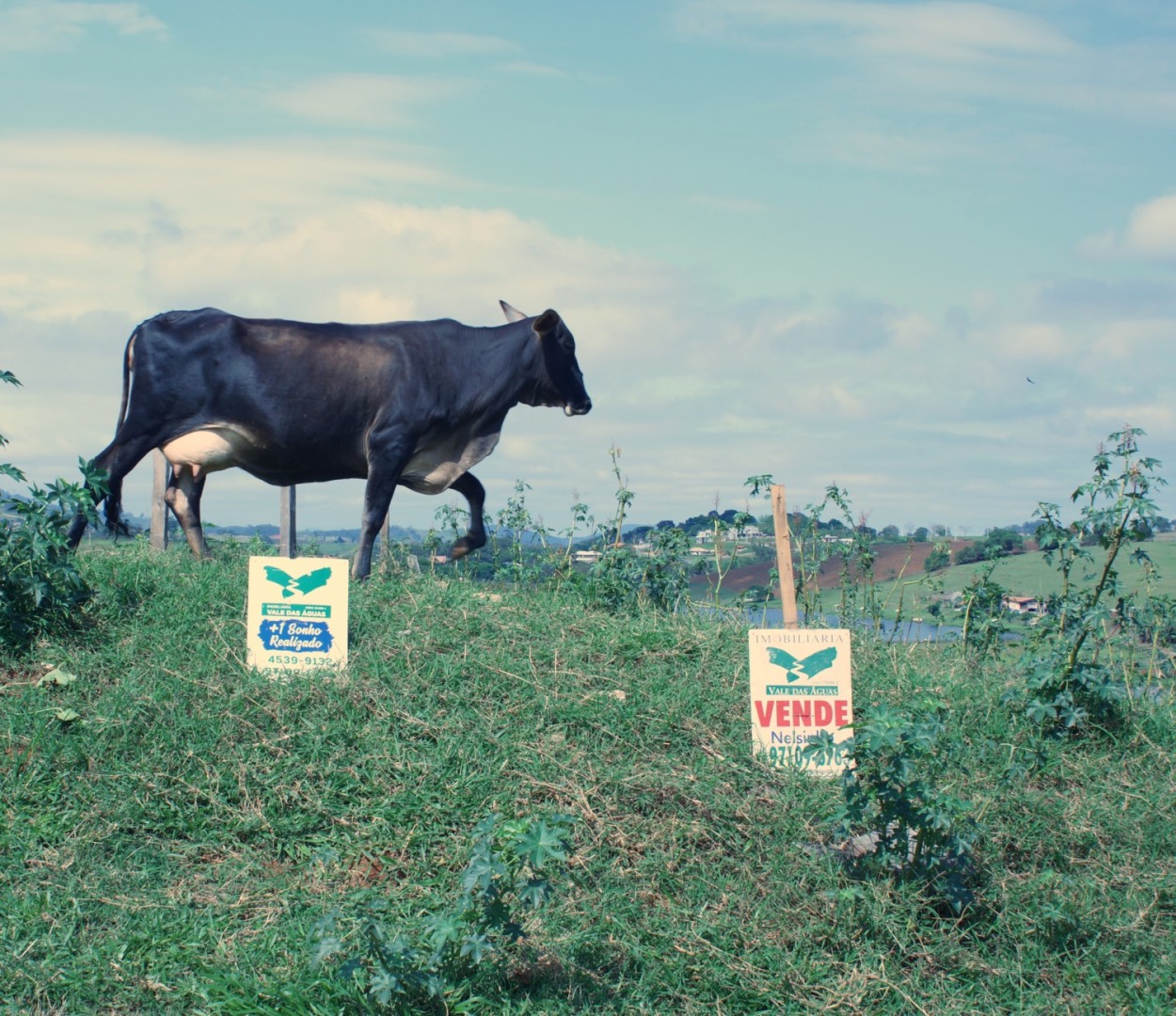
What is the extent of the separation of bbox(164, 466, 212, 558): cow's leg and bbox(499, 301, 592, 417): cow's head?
2.62 metres

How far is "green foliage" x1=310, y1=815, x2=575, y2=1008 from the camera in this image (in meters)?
4.25

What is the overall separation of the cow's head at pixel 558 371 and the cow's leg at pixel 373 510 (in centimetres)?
145

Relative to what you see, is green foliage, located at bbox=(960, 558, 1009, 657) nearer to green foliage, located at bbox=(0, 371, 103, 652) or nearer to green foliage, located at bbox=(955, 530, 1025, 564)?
green foliage, located at bbox=(955, 530, 1025, 564)

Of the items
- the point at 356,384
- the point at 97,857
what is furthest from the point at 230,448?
the point at 97,857

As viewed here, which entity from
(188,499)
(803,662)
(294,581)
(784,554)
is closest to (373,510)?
(188,499)

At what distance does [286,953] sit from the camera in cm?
475

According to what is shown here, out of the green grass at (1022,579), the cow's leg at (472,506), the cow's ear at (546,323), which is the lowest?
the green grass at (1022,579)

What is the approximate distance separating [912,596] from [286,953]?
583 centimetres

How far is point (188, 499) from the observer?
9.46 meters

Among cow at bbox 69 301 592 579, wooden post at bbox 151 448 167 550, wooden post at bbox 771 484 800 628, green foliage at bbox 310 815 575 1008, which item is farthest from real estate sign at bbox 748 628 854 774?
wooden post at bbox 151 448 167 550

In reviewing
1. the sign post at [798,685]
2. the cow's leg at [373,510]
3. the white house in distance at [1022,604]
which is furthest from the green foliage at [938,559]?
the cow's leg at [373,510]

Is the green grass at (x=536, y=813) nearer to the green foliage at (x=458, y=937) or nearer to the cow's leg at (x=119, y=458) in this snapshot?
the green foliage at (x=458, y=937)

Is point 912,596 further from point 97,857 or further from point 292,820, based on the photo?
point 97,857

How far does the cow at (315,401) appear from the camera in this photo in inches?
354
